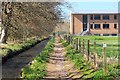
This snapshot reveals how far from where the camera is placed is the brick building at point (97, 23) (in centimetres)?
11062

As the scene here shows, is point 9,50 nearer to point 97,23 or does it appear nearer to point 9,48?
point 9,48

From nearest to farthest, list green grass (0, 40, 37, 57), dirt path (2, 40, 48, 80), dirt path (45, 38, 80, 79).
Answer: dirt path (45, 38, 80, 79) → dirt path (2, 40, 48, 80) → green grass (0, 40, 37, 57)

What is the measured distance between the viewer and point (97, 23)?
11019 centimetres

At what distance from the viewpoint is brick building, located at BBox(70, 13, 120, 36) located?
363 feet

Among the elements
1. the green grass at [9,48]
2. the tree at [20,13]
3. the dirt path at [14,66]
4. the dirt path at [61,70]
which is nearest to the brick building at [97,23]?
the green grass at [9,48]

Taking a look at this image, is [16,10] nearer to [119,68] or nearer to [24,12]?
[24,12]

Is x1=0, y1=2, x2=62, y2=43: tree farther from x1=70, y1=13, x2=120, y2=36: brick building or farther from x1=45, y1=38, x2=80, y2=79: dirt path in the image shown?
x1=70, y1=13, x2=120, y2=36: brick building

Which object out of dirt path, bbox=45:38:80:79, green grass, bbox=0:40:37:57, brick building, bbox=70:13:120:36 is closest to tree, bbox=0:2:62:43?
green grass, bbox=0:40:37:57

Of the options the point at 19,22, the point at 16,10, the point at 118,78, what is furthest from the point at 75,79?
the point at 19,22

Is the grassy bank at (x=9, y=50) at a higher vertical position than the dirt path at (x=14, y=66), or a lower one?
higher

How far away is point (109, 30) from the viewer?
111 metres

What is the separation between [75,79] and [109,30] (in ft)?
324

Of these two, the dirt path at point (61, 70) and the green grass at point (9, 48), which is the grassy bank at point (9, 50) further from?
the dirt path at point (61, 70)

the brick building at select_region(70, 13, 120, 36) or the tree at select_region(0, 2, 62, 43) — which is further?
the brick building at select_region(70, 13, 120, 36)
